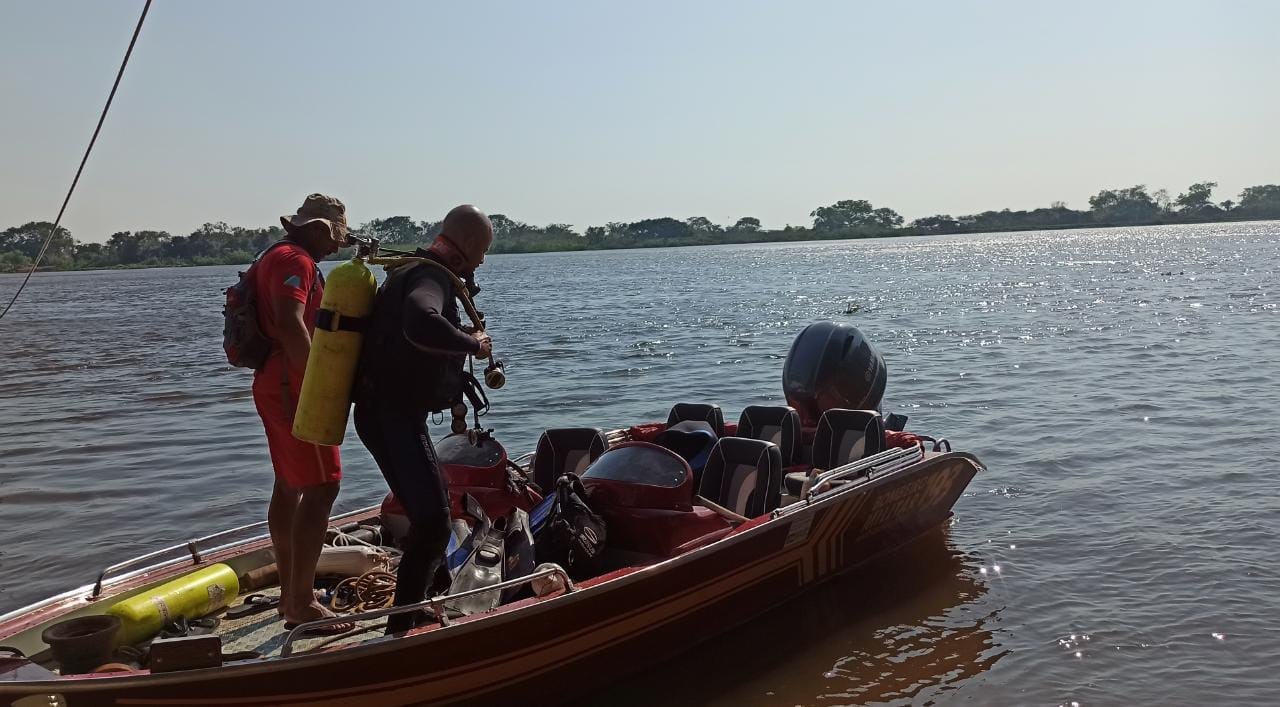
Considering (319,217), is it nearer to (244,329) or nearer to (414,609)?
(244,329)

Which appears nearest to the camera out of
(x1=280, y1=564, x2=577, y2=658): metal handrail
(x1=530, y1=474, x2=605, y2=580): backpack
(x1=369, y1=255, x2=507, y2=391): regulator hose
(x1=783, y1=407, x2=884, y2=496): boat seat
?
(x1=280, y1=564, x2=577, y2=658): metal handrail

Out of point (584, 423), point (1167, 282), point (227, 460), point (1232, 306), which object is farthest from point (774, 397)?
point (1167, 282)

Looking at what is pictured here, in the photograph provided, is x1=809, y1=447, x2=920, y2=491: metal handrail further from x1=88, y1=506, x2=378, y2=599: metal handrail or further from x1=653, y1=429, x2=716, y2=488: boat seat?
x1=88, y1=506, x2=378, y2=599: metal handrail

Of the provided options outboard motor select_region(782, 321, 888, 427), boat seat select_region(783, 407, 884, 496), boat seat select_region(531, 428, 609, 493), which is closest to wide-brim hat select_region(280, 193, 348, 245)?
boat seat select_region(531, 428, 609, 493)

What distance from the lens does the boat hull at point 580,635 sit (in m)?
4.32

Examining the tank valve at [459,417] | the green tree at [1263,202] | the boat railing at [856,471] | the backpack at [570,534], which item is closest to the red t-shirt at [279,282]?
the tank valve at [459,417]

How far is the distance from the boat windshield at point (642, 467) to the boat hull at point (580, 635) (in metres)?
0.51

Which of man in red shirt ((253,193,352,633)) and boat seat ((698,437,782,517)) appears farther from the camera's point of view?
boat seat ((698,437,782,517))

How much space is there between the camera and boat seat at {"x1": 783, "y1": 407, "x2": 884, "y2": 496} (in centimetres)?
746

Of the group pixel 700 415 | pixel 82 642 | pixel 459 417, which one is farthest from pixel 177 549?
pixel 700 415

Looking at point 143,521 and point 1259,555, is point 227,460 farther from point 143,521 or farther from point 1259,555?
point 1259,555

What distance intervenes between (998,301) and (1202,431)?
20.6m

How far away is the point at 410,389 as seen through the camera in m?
4.50

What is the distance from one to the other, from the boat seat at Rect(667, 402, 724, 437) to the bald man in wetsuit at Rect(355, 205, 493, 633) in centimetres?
360
